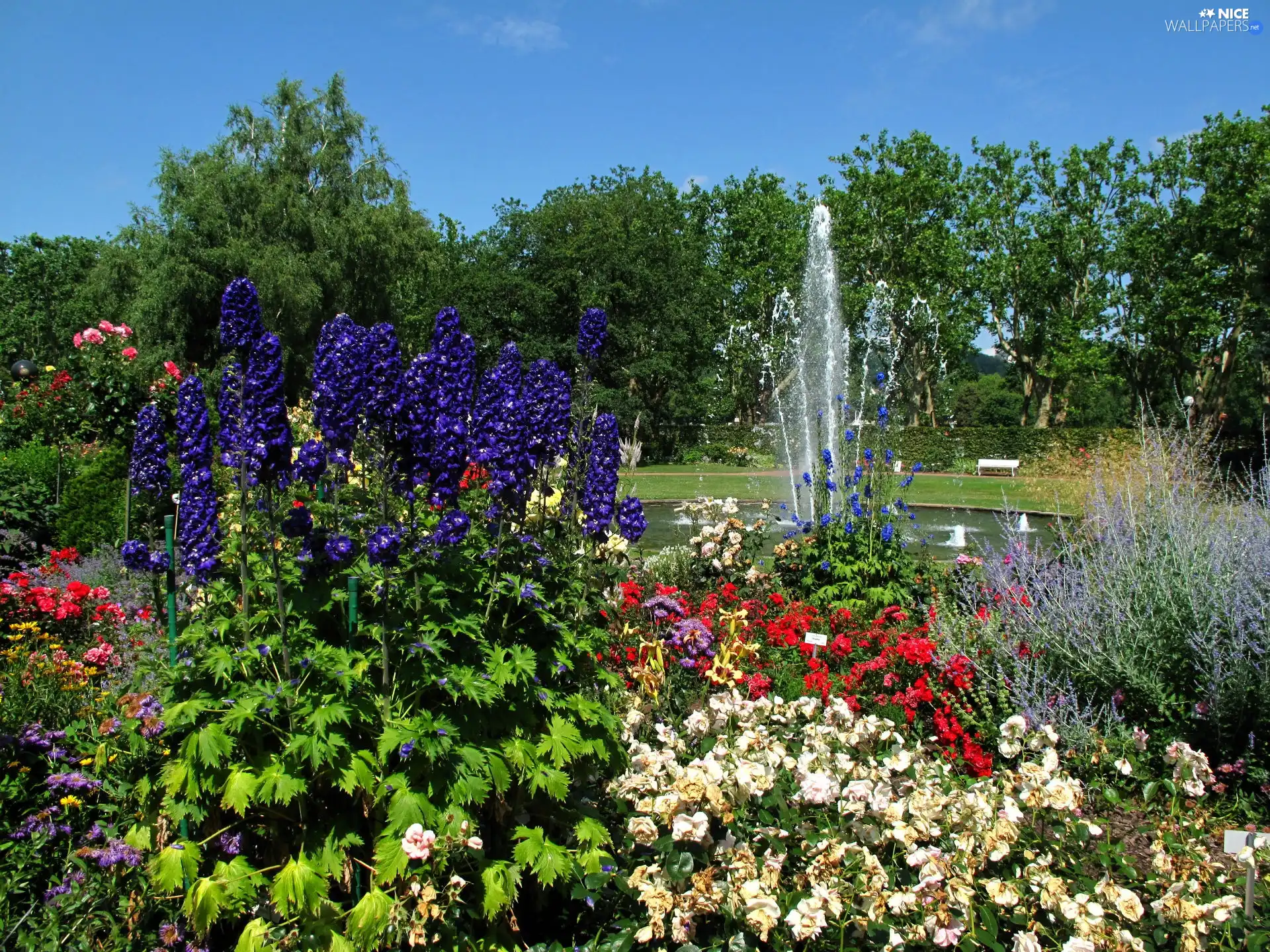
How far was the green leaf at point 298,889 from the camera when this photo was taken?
2.59 metres

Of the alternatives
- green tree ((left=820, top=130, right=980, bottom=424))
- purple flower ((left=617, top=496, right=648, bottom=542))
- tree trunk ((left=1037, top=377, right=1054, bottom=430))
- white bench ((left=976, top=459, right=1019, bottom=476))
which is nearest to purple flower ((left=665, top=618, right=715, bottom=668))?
purple flower ((left=617, top=496, right=648, bottom=542))

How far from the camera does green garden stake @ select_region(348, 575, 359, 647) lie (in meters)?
2.88

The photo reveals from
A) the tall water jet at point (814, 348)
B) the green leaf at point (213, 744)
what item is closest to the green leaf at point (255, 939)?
the green leaf at point (213, 744)

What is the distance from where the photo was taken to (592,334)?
175 inches

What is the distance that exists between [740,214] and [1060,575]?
41242mm

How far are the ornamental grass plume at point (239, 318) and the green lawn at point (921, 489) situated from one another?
36.6ft

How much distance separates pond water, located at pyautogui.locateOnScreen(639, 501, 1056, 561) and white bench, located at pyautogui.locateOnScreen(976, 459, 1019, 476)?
14.3 meters

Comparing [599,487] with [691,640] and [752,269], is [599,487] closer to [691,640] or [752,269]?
[691,640]

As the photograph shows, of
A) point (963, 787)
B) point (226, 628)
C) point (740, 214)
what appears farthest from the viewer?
point (740, 214)

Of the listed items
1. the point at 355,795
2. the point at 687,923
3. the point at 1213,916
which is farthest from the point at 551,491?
the point at 1213,916

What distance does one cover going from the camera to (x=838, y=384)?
25.1 m

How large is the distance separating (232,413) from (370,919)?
6.24ft

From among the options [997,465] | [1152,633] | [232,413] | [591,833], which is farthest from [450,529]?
[997,465]

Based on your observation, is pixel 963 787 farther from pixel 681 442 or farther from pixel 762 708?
pixel 681 442
